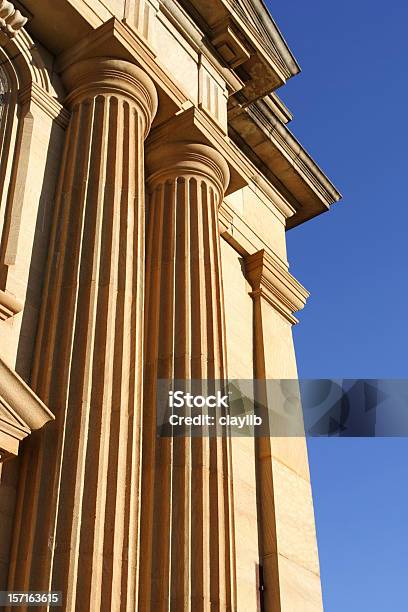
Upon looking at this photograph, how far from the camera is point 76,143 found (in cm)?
1292

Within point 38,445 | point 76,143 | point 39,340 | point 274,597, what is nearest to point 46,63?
point 76,143

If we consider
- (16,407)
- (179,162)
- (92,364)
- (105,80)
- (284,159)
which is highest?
(284,159)

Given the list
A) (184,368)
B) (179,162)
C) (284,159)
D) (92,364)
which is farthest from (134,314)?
(284,159)

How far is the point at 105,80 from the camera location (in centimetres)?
1374

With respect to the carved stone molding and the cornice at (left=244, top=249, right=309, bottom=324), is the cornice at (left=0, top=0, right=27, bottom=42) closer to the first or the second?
the carved stone molding

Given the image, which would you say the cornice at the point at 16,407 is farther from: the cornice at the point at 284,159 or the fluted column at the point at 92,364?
the cornice at the point at 284,159

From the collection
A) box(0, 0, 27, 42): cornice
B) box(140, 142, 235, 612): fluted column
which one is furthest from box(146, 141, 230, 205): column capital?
box(0, 0, 27, 42): cornice

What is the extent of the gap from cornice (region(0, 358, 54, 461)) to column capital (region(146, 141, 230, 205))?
22.2 ft

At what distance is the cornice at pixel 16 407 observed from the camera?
9.28m

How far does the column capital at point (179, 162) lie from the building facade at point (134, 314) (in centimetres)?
3

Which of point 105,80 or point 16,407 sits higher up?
point 105,80

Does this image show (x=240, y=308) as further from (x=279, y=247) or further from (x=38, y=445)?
(x=38, y=445)

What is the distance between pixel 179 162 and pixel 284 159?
6908 mm

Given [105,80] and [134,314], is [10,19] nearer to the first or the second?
[105,80]
